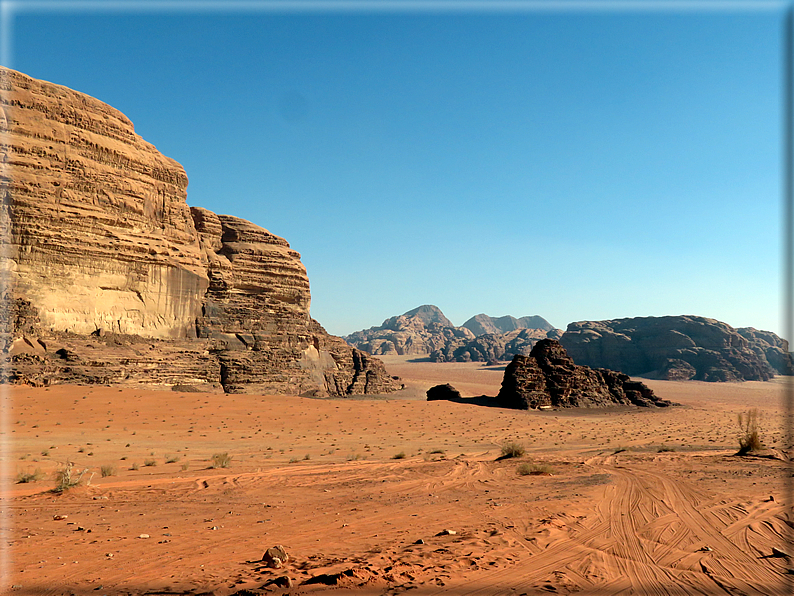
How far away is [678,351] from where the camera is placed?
9362 centimetres

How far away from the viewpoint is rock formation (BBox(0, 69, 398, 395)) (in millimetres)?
30188

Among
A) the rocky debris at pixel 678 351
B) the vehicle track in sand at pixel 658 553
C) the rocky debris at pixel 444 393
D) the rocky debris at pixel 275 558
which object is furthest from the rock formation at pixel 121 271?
the rocky debris at pixel 678 351

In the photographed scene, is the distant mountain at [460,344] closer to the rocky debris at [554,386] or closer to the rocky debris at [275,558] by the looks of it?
the rocky debris at [554,386]

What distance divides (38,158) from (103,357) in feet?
43.9

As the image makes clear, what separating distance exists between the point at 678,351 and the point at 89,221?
316ft

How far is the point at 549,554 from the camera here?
615 cm

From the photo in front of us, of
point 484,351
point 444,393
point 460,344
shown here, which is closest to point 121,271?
point 444,393

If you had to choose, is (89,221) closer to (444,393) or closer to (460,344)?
(444,393)

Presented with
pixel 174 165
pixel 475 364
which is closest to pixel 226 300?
pixel 174 165

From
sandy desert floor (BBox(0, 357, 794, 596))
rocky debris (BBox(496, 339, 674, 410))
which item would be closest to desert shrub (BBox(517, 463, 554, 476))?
sandy desert floor (BBox(0, 357, 794, 596))

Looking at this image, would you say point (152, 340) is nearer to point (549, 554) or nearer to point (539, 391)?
point (539, 391)

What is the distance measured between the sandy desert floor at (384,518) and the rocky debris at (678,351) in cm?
8462

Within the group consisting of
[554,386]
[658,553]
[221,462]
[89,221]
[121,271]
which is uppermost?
[89,221]

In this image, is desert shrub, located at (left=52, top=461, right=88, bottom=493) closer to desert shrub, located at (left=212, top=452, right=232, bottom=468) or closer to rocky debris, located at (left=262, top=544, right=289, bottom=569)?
desert shrub, located at (left=212, top=452, right=232, bottom=468)
